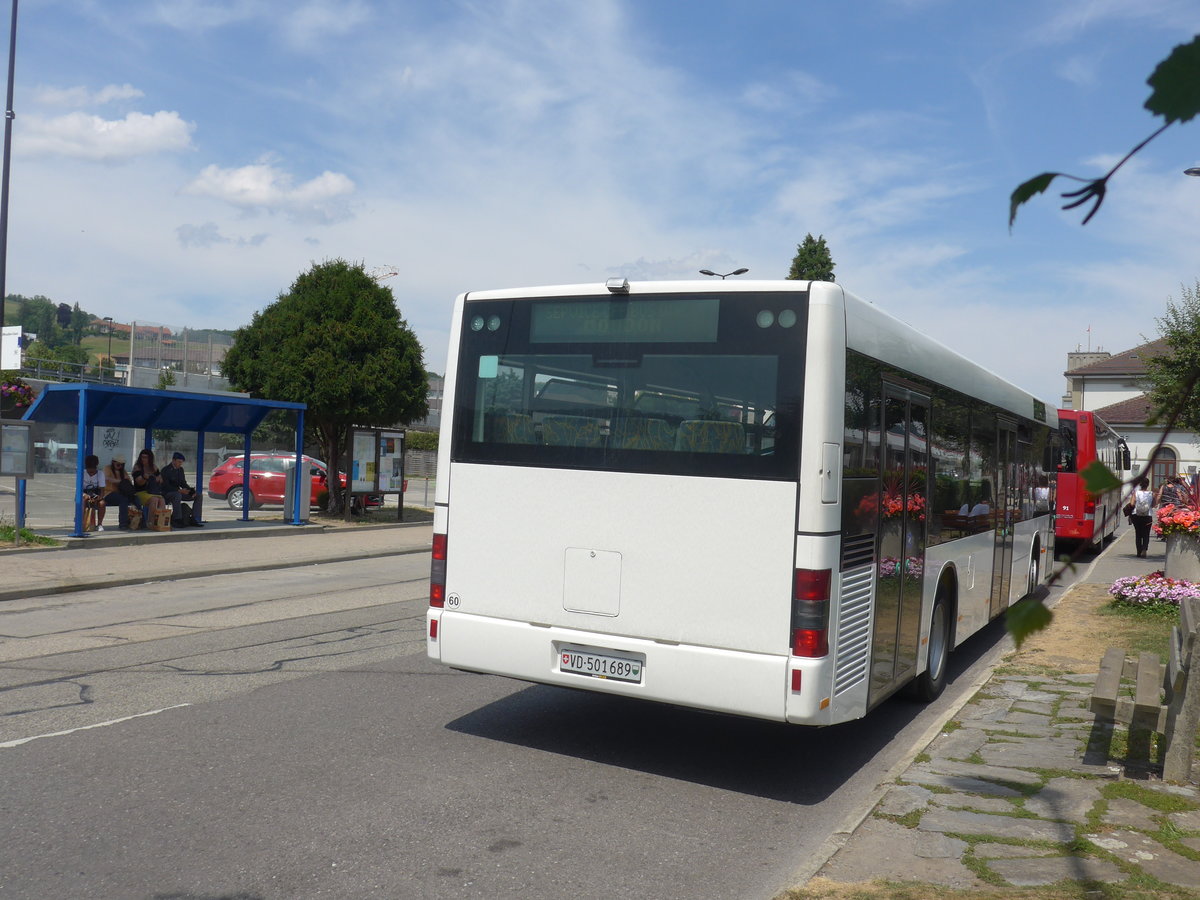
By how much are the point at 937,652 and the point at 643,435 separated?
367 centimetres

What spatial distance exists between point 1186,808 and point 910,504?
2390 millimetres

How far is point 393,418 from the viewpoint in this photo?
84.8 feet

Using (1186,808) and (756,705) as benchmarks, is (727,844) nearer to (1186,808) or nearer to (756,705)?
(756,705)

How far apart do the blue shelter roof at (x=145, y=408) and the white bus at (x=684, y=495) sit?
1326 cm

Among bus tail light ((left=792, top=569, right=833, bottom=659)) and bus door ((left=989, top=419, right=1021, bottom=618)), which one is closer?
bus tail light ((left=792, top=569, right=833, bottom=659))

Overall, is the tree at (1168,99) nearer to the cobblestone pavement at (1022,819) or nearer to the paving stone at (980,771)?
the cobblestone pavement at (1022,819)

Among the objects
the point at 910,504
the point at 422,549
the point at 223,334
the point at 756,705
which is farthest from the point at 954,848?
the point at 223,334

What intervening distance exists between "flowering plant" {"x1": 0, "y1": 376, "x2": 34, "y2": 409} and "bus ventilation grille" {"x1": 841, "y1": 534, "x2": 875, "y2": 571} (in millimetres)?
17933

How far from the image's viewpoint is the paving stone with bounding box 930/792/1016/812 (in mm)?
5270

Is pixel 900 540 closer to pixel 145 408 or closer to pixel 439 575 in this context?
pixel 439 575

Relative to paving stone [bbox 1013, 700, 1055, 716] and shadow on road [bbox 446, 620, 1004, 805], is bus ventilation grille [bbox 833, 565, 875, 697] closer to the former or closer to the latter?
shadow on road [bbox 446, 620, 1004, 805]

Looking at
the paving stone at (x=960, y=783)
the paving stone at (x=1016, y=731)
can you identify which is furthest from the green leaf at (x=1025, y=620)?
the paving stone at (x=1016, y=731)

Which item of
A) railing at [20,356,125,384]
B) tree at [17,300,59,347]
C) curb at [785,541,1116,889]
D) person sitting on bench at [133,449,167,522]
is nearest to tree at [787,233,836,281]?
railing at [20,356,125,384]

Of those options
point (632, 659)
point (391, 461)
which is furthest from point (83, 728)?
point (391, 461)
